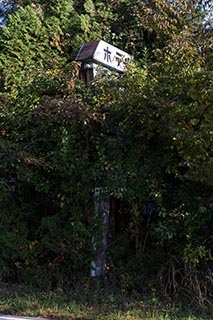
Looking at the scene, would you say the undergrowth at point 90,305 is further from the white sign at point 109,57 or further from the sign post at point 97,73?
the white sign at point 109,57

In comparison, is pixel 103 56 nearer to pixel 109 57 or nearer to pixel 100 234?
pixel 109 57

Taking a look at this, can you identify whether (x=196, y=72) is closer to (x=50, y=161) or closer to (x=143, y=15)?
(x=50, y=161)

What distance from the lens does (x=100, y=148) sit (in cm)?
728

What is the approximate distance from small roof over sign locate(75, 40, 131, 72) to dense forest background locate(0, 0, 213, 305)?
0.67 m

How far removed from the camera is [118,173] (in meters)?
7.02

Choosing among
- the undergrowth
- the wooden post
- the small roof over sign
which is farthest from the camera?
the small roof over sign

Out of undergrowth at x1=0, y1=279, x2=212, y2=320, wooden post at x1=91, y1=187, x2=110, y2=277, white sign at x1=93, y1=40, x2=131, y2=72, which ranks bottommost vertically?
undergrowth at x1=0, y1=279, x2=212, y2=320

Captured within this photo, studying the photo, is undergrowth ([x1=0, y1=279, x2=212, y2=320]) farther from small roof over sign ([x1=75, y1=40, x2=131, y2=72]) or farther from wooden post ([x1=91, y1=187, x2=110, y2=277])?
small roof over sign ([x1=75, y1=40, x2=131, y2=72])

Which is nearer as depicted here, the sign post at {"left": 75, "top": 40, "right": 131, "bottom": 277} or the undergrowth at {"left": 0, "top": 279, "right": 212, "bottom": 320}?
the undergrowth at {"left": 0, "top": 279, "right": 212, "bottom": 320}

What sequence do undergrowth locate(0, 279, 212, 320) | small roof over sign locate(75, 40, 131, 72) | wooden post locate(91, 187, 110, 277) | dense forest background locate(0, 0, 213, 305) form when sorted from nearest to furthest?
undergrowth locate(0, 279, 212, 320)
dense forest background locate(0, 0, 213, 305)
wooden post locate(91, 187, 110, 277)
small roof over sign locate(75, 40, 131, 72)

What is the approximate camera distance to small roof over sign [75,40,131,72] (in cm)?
838

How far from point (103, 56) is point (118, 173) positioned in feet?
8.57

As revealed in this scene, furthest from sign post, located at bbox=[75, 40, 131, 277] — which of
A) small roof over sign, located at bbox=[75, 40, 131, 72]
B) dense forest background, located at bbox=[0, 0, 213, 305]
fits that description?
dense forest background, located at bbox=[0, 0, 213, 305]

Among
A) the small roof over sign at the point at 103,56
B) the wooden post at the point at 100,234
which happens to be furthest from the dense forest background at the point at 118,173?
the small roof over sign at the point at 103,56
